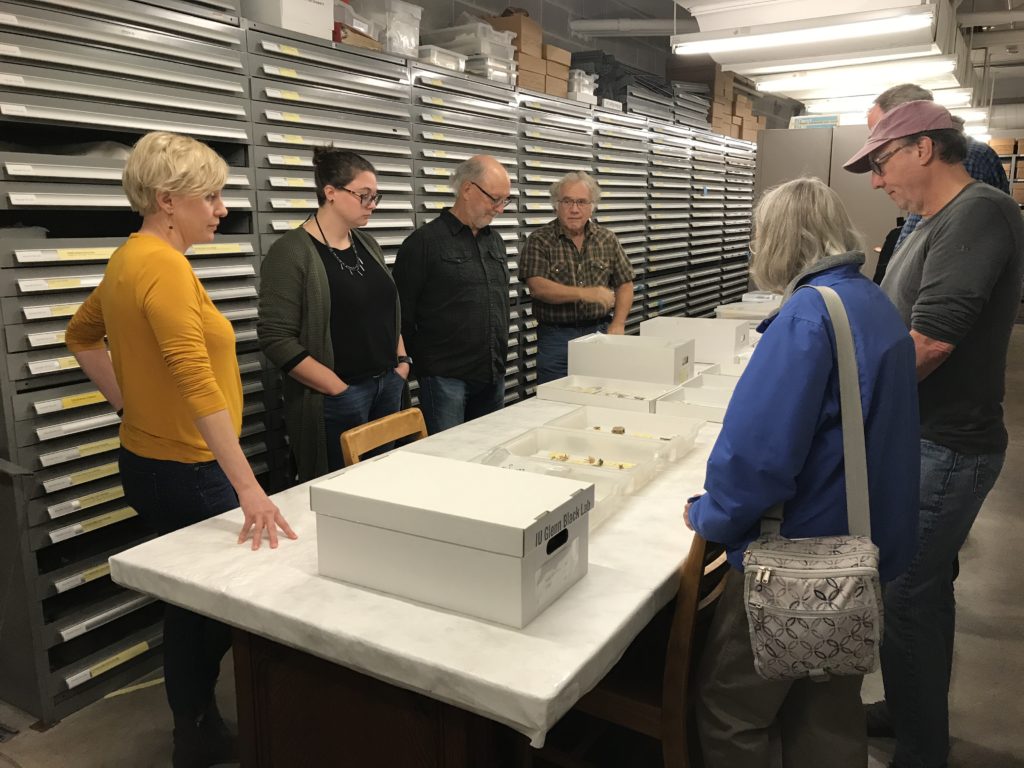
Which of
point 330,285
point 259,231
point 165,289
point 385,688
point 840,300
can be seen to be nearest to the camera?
point 840,300

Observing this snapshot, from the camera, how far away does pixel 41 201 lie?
2234 mm

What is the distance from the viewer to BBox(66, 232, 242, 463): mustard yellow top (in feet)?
5.45

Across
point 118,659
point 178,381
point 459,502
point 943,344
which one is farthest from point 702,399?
point 118,659

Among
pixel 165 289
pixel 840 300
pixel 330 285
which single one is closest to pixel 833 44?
pixel 330 285

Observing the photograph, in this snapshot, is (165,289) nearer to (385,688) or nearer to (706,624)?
(385,688)

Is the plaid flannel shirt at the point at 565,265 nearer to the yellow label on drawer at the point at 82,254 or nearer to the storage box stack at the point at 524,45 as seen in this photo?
the storage box stack at the point at 524,45

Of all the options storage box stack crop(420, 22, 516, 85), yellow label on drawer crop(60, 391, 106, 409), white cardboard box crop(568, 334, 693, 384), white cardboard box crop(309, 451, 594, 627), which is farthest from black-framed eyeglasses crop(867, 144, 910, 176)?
storage box stack crop(420, 22, 516, 85)

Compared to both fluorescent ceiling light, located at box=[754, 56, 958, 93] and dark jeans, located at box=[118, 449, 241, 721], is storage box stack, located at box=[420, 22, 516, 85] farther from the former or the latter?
dark jeans, located at box=[118, 449, 241, 721]

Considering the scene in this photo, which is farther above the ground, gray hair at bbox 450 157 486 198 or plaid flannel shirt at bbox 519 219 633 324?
gray hair at bbox 450 157 486 198

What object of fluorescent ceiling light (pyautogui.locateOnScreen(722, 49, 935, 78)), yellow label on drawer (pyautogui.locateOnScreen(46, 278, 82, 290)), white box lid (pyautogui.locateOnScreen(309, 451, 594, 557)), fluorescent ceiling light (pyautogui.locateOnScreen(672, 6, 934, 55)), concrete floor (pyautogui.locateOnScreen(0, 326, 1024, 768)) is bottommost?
concrete floor (pyautogui.locateOnScreen(0, 326, 1024, 768))

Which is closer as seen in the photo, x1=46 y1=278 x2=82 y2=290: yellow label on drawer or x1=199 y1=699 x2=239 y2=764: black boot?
x1=199 y1=699 x2=239 y2=764: black boot

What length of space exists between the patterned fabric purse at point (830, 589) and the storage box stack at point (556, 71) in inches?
139

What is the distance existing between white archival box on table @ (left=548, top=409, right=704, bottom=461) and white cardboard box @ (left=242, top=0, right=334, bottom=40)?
1763mm

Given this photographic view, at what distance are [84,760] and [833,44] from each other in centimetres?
414
